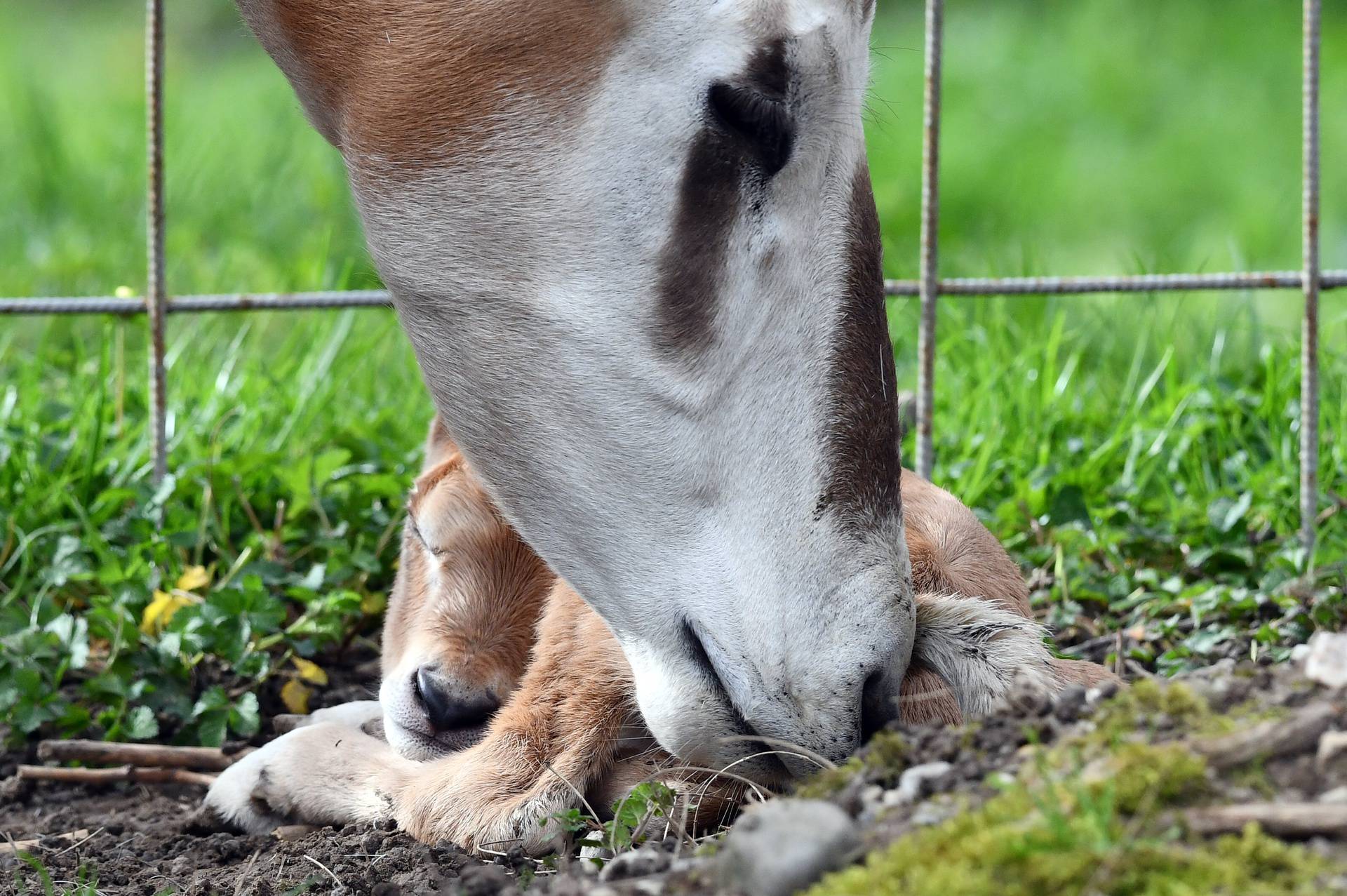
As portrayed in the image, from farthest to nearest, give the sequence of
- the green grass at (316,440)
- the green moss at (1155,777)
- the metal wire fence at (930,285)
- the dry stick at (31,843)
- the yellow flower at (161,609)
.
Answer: the metal wire fence at (930,285) < the yellow flower at (161,609) < the green grass at (316,440) < the dry stick at (31,843) < the green moss at (1155,777)

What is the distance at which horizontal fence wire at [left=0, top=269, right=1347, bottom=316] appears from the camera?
4066 millimetres

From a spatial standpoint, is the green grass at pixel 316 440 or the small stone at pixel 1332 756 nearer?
the small stone at pixel 1332 756

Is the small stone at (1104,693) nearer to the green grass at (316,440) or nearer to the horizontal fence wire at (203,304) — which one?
the green grass at (316,440)

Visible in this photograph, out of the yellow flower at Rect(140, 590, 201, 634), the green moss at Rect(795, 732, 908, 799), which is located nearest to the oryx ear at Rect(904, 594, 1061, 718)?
the green moss at Rect(795, 732, 908, 799)

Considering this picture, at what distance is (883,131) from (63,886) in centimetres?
183

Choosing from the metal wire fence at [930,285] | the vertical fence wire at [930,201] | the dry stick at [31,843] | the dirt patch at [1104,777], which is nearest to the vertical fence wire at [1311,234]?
the metal wire fence at [930,285]

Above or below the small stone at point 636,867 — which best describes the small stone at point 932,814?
above

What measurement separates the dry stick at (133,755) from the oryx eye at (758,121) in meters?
1.74

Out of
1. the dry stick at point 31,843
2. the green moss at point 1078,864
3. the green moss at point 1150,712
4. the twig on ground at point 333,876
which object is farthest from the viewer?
the dry stick at point 31,843

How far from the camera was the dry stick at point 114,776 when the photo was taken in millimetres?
3068

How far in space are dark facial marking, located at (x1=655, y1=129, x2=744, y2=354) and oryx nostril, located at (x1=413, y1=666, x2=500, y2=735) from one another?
960mm

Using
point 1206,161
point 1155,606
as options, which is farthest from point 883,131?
point 1206,161

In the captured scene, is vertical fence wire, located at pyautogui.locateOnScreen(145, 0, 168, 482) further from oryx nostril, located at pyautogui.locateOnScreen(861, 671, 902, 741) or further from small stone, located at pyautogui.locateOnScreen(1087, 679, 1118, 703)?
small stone, located at pyautogui.locateOnScreen(1087, 679, 1118, 703)

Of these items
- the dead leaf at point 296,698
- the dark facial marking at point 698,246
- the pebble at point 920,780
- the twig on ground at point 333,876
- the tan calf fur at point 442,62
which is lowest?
the dead leaf at point 296,698
